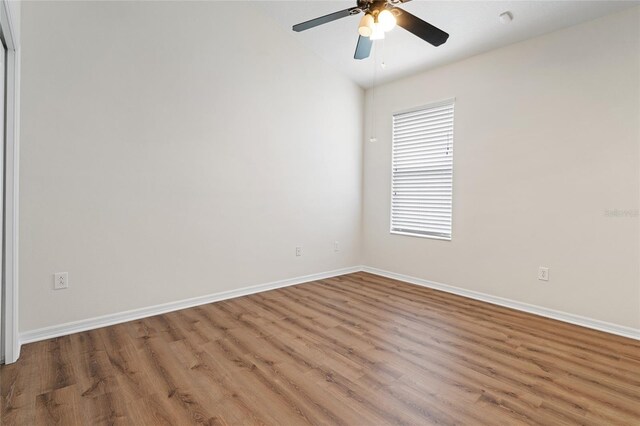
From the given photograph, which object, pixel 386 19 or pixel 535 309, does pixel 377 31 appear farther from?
pixel 535 309

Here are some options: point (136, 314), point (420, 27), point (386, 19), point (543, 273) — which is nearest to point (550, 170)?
point (543, 273)

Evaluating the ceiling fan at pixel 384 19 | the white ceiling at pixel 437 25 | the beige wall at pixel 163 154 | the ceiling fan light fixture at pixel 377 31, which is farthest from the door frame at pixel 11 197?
the white ceiling at pixel 437 25

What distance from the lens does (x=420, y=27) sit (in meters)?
2.21

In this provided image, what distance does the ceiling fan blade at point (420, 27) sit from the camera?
2.12 meters

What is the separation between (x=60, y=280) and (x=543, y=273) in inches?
167

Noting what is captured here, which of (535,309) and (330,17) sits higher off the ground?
(330,17)

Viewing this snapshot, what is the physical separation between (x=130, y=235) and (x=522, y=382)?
3.17 m

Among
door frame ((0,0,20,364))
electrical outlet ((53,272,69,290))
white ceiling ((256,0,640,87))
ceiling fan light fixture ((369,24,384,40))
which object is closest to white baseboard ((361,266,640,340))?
white ceiling ((256,0,640,87))

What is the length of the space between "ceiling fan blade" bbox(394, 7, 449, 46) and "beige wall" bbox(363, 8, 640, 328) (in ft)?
4.99

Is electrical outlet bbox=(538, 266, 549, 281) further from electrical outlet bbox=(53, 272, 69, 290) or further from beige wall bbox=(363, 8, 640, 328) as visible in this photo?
electrical outlet bbox=(53, 272, 69, 290)

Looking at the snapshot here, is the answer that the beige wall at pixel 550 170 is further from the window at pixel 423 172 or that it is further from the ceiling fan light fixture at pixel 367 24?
the ceiling fan light fixture at pixel 367 24

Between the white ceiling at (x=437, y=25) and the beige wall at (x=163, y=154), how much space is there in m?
0.27

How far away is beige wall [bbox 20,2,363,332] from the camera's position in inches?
100

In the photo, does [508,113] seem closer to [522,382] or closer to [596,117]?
[596,117]
